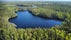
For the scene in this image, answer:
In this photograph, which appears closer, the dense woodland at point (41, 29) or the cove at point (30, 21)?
the dense woodland at point (41, 29)

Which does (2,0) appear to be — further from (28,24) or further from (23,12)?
(28,24)

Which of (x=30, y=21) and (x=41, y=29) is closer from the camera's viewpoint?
(x=41, y=29)

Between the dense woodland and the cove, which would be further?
the cove
